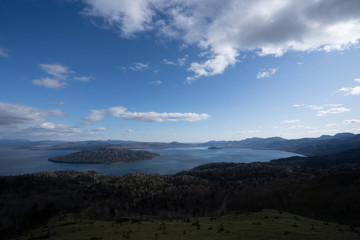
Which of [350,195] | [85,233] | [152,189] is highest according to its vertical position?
[85,233]

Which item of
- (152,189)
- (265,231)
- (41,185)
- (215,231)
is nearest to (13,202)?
(41,185)

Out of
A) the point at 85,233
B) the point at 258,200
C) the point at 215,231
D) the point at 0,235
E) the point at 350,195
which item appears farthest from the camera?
the point at 258,200

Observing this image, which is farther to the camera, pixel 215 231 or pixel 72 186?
pixel 72 186

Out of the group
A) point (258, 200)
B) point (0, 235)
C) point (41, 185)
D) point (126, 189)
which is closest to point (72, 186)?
point (41, 185)

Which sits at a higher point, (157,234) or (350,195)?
(157,234)

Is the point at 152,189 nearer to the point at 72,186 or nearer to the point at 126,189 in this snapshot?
the point at 126,189

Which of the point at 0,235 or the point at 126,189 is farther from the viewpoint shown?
the point at 126,189

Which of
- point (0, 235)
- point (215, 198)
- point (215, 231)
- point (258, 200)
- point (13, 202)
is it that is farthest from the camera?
point (215, 198)

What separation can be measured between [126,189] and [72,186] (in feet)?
126

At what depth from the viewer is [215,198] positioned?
95.3 metres

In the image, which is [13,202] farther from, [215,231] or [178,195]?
[215,231]

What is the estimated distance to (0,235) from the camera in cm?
3094

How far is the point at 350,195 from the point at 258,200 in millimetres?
30109

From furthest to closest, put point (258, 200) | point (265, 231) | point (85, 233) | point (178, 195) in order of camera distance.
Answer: point (178, 195), point (258, 200), point (85, 233), point (265, 231)
